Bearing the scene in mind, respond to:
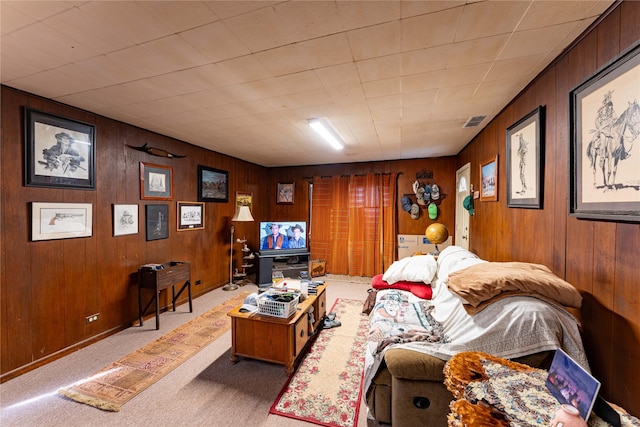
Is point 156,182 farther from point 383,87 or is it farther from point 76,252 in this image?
point 383,87

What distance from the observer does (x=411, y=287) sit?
119 inches

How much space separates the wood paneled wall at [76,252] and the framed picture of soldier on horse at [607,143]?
4083 millimetres

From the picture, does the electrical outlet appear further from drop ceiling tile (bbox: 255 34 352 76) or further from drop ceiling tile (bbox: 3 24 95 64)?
drop ceiling tile (bbox: 255 34 352 76)

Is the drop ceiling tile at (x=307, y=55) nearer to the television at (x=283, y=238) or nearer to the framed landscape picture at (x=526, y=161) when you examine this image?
the framed landscape picture at (x=526, y=161)

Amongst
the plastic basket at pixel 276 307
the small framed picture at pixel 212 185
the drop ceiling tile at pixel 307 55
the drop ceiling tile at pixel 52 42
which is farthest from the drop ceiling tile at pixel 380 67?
A: the small framed picture at pixel 212 185

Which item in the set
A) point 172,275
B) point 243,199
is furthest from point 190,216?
point 243,199

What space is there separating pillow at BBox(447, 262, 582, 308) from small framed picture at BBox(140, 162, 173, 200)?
3.65m

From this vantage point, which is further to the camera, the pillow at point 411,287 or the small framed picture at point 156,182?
the small framed picture at point 156,182

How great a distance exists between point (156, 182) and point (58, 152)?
1.07 metres

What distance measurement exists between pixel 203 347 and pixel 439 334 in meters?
2.30

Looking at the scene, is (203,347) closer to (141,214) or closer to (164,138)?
(141,214)

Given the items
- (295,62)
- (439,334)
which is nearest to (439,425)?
(439,334)

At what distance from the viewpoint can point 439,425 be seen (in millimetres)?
1436

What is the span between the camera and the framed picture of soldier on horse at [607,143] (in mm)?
1090
